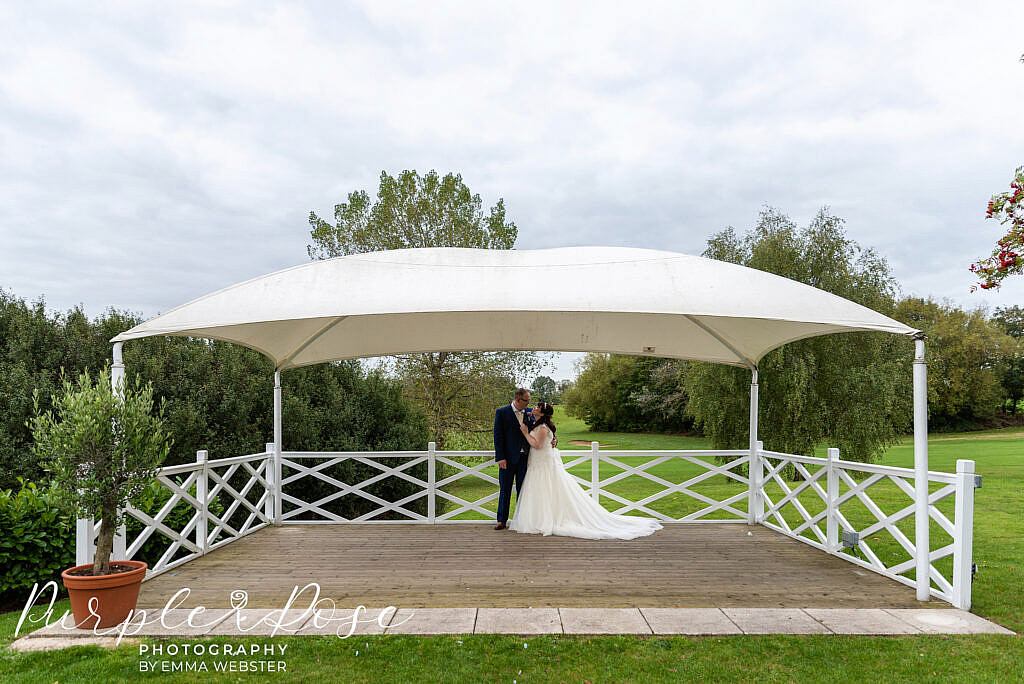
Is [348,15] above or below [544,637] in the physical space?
above

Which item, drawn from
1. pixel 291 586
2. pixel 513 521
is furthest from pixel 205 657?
pixel 513 521

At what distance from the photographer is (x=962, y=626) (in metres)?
4.21

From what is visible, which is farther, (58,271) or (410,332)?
(58,271)

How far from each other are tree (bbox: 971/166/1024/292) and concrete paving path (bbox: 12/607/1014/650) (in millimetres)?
2723

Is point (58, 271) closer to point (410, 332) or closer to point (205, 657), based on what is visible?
point (410, 332)

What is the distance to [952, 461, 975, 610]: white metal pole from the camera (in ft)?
14.9

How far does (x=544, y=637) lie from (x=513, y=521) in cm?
369

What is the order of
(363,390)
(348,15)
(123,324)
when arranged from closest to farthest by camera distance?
(348,15)
(123,324)
(363,390)

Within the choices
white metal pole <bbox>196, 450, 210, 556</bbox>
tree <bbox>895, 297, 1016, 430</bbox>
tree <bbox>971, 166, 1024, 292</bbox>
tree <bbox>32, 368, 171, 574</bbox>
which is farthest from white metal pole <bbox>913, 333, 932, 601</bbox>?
tree <bbox>895, 297, 1016, 430</bbox>

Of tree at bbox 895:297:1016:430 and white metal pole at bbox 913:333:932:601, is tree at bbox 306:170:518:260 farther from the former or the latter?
tree at bbox 895:297:1016:430

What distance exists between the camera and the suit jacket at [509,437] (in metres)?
7.55

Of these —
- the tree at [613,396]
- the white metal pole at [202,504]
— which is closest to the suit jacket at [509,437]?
the white metal pole at [202,504]

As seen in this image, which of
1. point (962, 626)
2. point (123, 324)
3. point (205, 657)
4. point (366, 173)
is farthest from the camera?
point (366, 173)

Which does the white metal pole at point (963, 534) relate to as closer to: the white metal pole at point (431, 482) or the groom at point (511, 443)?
the groom at point (511, 443)
